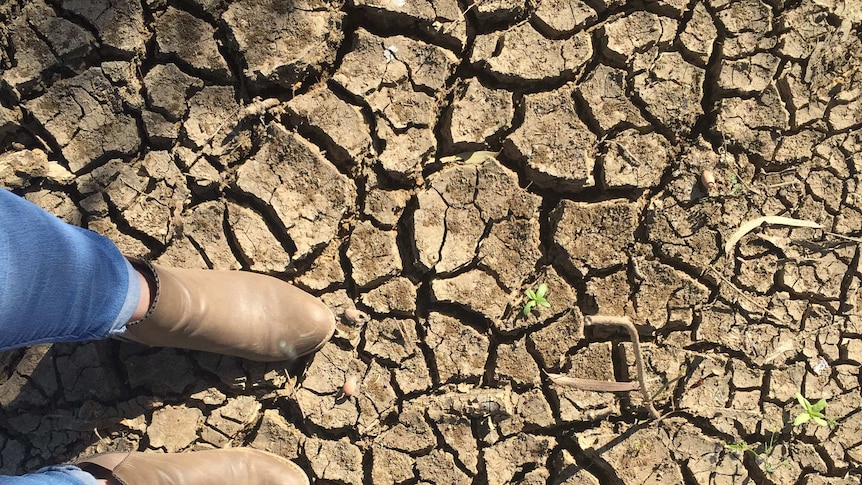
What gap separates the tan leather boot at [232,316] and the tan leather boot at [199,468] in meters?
0.34

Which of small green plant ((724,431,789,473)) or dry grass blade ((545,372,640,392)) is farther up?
small green plant ((724,431,789,473))

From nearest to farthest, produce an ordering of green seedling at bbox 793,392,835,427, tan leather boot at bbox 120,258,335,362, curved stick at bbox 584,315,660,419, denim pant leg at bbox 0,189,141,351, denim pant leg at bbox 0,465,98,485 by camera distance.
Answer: denim pant leg at bbox 0,189,141,351 < denim pant leg at bbox 0,465,98,485 < tan leather boot at bbox 120,258,335,362 < curved stick at bbox 584,315,660,419 < green seedling at bbox 793,392,835,427

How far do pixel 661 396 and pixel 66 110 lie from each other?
91.3 inches

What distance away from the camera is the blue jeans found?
144cm

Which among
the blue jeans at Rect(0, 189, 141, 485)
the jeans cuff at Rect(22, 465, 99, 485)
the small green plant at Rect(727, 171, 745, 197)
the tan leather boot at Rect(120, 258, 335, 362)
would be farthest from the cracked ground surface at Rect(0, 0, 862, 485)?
the blue jeans at Rect(0, 189, 141, 485)

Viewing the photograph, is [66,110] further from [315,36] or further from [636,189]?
[636,189]

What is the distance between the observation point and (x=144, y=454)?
6.82ft

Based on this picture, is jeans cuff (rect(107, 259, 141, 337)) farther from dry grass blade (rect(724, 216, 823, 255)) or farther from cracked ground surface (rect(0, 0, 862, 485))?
dry grass blade (rect(724, 216, 823, 255))

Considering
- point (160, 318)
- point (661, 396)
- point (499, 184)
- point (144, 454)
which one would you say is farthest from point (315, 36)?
point (661, 396)

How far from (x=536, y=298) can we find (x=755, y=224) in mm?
848

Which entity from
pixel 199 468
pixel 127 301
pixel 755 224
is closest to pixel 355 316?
pixel 199 468

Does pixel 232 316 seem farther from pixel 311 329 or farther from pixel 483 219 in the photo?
pixel 483 219

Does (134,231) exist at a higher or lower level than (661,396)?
lower

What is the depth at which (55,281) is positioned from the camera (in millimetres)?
1533
